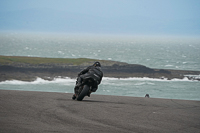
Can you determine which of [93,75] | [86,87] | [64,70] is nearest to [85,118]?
[86,87]

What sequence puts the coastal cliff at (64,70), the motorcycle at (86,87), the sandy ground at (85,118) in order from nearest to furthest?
the sandy ground at (85,118) < the motorcycle at (86,87) < the coastal cliff at (64,70)

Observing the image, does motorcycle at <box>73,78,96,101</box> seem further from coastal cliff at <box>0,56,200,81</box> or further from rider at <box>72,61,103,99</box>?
coastal cliff at <box>0,56,200,81</box>

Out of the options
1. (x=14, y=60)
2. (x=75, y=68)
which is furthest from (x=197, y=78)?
(x=14, y=60)

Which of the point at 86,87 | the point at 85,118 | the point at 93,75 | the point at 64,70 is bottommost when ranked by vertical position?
the point at 64,70

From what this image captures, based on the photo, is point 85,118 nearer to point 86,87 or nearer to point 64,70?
point 86,87

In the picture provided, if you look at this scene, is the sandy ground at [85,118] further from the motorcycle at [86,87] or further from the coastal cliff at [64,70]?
the coastal cliff at [64,70]

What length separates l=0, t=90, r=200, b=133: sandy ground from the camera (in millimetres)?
8406

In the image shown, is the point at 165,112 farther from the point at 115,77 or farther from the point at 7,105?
the point at 115,77

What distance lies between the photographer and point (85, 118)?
975 cm

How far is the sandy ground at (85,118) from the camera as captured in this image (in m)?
8.41

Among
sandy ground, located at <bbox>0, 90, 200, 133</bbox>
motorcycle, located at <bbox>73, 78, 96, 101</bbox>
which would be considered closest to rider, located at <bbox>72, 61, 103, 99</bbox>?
motorcycle, located at <bbox>73, 78, 96, 101</bbox>

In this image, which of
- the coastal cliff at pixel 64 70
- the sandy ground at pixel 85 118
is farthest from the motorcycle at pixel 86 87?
the coastal cliff at pixel 64 70

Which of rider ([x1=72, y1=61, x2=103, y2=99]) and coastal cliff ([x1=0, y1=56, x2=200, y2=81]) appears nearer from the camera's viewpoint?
rider ([x1=72, y1=61, x2=103, y2=99])

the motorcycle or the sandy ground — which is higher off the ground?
the motorcycle
